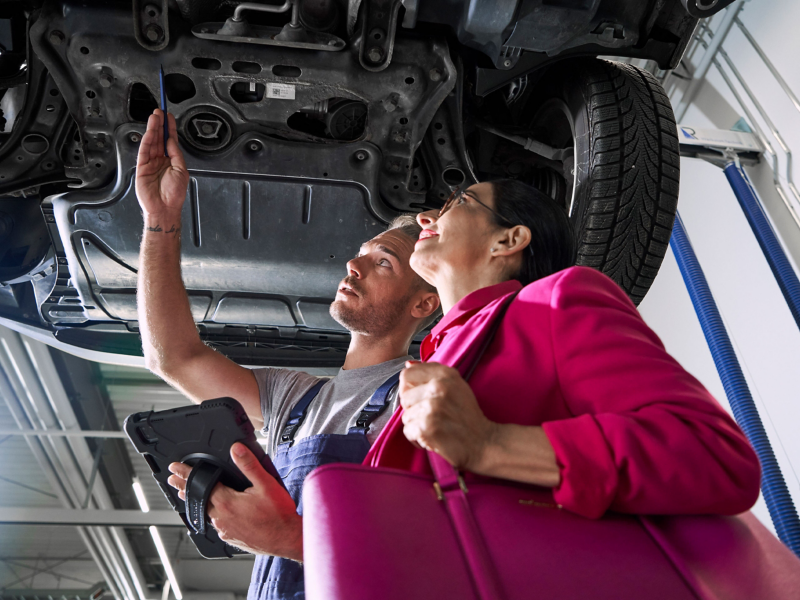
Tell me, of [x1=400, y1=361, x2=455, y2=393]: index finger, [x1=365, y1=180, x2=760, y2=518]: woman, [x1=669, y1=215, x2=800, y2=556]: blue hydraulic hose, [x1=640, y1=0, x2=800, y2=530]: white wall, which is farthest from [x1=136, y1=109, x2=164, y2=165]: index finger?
[x1=640, y1=0, x2=800, y2=530]: white wall

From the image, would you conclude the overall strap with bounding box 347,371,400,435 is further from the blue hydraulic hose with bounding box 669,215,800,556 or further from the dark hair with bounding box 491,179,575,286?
the blue hydraulic hose with bounding box 669,215,800,556

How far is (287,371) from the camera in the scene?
2014 millimetres

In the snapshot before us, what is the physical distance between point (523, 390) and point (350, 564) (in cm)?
36

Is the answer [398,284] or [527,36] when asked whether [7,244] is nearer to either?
[398,284]

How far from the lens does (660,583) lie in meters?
0.78

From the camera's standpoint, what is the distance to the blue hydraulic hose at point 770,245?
3105mm

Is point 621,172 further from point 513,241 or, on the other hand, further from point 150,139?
point 150,139

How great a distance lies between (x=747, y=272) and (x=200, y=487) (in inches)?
171

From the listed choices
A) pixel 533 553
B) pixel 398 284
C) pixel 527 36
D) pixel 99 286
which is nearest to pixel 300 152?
pixel 398 284

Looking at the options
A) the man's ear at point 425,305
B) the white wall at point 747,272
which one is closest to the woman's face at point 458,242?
the man's ear at point 425,305

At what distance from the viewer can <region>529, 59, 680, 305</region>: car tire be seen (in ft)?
6.65

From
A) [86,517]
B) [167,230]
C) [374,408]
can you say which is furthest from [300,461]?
[86,517]

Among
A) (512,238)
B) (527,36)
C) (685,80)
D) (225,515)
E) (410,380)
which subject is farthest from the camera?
(685,80)

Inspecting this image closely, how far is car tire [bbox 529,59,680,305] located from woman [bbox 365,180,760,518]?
1027 millimetres
